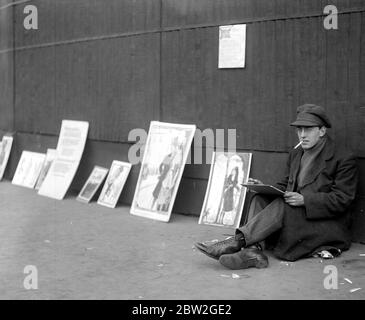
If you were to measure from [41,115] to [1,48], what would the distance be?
2.06m

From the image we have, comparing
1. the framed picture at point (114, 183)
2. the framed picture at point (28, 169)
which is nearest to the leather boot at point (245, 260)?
the framed picture at point (114, 183)

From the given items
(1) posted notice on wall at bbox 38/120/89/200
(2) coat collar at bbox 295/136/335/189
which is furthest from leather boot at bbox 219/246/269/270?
(1) posted notice on wall at bbox 38/120/89/200

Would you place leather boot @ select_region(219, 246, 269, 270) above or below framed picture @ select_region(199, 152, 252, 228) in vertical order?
below

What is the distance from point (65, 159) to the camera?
9.35 metres

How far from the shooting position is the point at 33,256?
563 centimetres

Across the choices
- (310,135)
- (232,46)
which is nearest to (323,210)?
(310,135)

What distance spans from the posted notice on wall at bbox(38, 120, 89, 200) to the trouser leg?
437 centimetres

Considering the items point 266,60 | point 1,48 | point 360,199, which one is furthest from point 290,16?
point 1,48

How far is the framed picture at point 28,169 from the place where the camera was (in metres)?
10.1

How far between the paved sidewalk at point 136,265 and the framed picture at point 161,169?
0.71 ft

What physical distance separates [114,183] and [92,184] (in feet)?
1.70

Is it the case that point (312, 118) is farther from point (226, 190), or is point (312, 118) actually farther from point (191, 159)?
point (191, 159)

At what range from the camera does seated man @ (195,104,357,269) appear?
17.1 ft

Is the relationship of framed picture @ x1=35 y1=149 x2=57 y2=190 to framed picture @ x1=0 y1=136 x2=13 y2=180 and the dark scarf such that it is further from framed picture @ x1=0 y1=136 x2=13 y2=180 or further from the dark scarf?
the dark scarf
